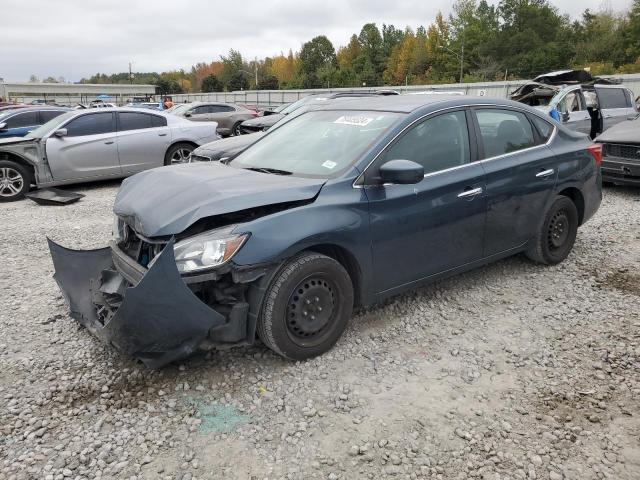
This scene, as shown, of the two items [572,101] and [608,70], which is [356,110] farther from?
[608,70]

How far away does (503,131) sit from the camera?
462 centimetres

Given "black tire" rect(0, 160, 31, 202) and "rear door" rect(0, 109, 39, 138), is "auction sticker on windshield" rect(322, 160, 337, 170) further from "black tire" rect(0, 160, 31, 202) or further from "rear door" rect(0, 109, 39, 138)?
"rear door" rect(0, 109, 39, 138)

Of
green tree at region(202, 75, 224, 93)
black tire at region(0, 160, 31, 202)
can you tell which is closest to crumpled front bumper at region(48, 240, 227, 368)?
black tire at region(0, 160, 31, 202)

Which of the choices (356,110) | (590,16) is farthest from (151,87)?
(356,110)

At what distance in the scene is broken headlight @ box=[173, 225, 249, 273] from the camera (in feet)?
9.94

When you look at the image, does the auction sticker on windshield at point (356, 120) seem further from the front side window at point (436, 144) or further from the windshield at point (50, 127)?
the windshield at point (50, 127)

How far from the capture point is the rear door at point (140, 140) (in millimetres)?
10031

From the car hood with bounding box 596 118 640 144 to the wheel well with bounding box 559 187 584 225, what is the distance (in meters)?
4.29

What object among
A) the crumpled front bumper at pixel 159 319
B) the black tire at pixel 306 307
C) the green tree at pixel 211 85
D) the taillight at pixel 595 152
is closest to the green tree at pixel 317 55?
the green tree at pixel 211 85

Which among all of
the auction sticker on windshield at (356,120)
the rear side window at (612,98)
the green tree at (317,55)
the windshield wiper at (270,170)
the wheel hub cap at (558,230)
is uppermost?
the green tree at (317,55)

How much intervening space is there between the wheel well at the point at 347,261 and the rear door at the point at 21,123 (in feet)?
41.4

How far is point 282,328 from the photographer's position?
3277mm

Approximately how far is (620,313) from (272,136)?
10.9 ft

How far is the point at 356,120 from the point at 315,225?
123 cm
